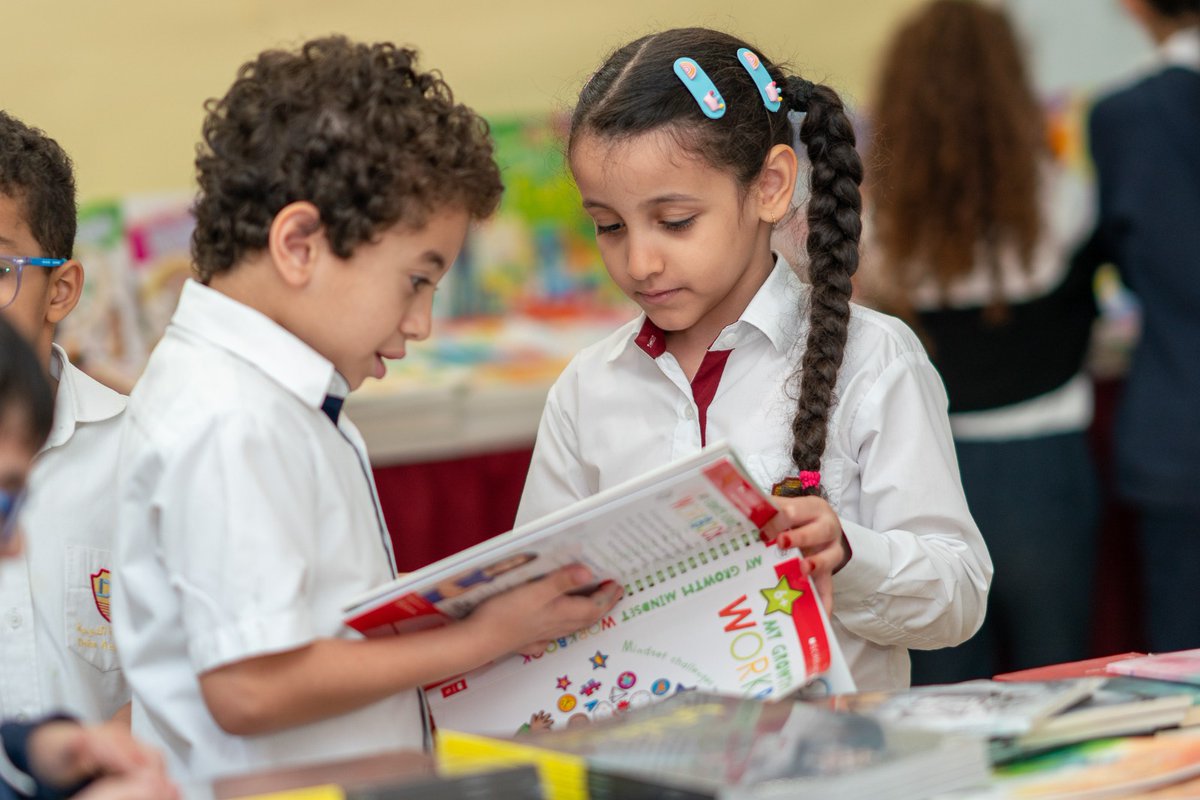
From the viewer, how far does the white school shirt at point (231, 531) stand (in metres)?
1.18

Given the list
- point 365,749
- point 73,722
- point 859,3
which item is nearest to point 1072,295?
point 859,3

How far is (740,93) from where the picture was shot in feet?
5.34

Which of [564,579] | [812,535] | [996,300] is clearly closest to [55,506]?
[564,579]

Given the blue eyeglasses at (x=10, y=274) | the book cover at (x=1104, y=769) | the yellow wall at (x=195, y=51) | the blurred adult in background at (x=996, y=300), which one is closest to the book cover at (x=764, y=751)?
the book cover at (x=1104, y=769)

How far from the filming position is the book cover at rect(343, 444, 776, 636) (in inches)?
46.6

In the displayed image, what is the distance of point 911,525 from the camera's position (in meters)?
1.58

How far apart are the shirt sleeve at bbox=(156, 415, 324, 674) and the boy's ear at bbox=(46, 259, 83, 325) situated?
510mm

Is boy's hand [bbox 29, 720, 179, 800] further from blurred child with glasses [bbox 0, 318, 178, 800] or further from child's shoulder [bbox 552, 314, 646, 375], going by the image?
child's shoulder [bbox 552, 314, 646, 375]

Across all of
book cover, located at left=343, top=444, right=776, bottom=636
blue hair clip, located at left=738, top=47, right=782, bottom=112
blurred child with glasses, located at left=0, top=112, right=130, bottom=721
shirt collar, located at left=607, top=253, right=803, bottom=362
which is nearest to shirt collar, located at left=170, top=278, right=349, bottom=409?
book cover, located at left=343, top=444, right=776, bottom=636

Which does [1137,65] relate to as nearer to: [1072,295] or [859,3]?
[859,3]

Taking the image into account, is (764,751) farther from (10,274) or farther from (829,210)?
(10,274)

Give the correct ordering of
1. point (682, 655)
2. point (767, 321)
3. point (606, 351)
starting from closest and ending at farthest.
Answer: point (682, 655)
point (767, 321)
point (606, 351)

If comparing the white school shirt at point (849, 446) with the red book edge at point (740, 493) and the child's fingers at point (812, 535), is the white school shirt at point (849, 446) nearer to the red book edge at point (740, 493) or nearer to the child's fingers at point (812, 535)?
the child's fingers at point (812, 535)

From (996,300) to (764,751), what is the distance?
1888mm
